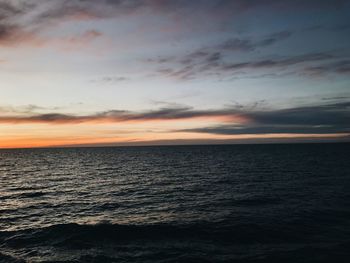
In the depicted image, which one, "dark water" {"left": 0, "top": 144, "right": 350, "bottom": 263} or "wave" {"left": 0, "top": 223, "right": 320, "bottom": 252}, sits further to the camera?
"wave" {"left": 0, "top": 223, "right": 320, "bottom": 252}

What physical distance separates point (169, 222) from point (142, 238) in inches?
172

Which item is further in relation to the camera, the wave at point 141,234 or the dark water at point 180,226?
the wave at point 141,234

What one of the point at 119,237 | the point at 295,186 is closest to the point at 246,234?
the point at 119,237

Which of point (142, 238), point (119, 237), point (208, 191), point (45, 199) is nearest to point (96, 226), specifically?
point (119, 237)

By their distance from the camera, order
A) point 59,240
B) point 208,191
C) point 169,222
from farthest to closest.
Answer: point 208,191
point 169,222
point 59,240

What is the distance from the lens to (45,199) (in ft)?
130

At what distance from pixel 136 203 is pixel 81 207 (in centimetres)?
686

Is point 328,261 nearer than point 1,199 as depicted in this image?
Yes

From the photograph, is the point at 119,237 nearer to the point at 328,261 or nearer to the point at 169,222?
the point at 169,222

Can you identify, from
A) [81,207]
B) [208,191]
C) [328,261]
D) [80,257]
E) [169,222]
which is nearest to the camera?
[328,261]

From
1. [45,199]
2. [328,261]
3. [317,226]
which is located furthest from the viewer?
[45,199]

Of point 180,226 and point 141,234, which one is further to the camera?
point 180,226

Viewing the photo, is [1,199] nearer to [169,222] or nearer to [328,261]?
[169,222]

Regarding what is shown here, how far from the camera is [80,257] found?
19141mm
